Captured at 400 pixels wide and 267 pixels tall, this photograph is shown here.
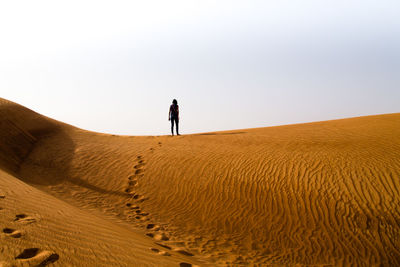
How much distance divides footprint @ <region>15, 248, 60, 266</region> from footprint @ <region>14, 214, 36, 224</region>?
90 centimetres

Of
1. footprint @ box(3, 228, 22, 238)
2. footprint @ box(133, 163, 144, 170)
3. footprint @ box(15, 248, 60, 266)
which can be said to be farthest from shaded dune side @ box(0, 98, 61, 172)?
footprint @ box(15, 248, 60, 266)

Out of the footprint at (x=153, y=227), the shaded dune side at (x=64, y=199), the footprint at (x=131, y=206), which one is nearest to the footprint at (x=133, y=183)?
the shaded dune side at (x=64, y=199)

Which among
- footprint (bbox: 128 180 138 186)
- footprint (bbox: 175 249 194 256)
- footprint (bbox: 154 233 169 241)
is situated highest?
footprint (bbox: 128 180 138 186)

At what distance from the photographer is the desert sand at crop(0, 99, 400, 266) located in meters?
3.92

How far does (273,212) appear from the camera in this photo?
7.11m

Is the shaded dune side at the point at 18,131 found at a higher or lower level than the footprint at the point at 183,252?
higher

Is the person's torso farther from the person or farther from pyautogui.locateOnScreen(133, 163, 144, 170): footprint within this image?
pyautogui.locateOnScreen(133, 163, 144, 170): footprint

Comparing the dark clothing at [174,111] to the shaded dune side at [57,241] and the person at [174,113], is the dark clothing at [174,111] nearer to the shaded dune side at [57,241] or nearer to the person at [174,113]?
the person at [174,113]

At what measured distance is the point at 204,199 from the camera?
7.91 m

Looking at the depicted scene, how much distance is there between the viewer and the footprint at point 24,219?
3.76 metres

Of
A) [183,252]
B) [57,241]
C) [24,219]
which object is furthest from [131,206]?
[57,241]

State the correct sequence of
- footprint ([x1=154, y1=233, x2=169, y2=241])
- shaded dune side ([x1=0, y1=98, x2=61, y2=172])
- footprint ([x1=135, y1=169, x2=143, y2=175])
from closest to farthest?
footprint ([x1=154, y1=233, x2=169, y2=241])
footprint ([x1=135, y1=169, x2=143, y2=175])
shaded dune side ([x1=0, y1=98, x2=61, y2=172])

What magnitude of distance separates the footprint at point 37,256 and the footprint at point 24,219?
90cm

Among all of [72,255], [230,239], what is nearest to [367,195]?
[230,239]
